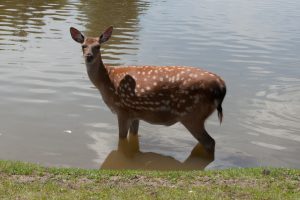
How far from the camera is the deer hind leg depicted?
9039 mm

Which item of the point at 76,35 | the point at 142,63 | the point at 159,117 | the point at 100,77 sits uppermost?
the point at 76,35

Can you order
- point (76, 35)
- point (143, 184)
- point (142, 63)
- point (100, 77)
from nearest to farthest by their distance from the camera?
1. point (143, 184)
2. point (100, 77)
3. point (76, 35)
4. point (142, 63)

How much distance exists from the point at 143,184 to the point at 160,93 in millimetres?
2150

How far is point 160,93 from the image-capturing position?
29.7ft

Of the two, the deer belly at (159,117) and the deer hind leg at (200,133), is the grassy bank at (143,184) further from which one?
the deer belly at (159,117)

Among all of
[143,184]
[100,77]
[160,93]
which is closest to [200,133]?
[160,93]

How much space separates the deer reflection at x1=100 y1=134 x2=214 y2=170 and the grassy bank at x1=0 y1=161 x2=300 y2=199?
4.13 feet

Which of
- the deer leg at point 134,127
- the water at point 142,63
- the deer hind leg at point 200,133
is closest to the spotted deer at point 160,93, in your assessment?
the deer hind leg at point 200,133

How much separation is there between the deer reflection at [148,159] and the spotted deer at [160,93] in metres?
0.20

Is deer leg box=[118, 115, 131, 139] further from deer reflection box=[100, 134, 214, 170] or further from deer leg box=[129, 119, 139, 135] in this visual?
deer leg box=[129, 119, 139, 135]

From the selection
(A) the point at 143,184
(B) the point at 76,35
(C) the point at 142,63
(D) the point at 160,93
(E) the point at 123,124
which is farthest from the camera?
(C) the point at 142,63

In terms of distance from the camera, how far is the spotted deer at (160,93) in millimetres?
8828

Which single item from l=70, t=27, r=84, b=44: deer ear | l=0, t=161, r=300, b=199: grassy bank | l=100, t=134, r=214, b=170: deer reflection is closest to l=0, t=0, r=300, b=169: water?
l=100, t=134, r=214, b=170: deer reflection

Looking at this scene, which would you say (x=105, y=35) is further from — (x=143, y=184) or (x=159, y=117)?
(x=143, y=184)
